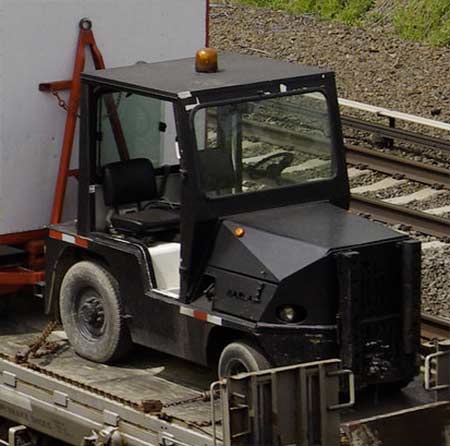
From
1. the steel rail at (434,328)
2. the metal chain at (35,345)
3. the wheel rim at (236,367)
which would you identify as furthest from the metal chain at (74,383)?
the steel rail at (434,328)

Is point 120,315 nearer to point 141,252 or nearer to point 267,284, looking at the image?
point 141,252

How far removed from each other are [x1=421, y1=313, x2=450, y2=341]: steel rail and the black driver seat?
96.4 inches

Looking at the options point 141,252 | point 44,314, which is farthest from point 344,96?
point 141,252

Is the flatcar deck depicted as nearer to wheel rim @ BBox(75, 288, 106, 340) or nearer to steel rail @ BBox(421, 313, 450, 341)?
wheel rim @ BBox(75, 288, 106, 340)

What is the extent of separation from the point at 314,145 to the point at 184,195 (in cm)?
100

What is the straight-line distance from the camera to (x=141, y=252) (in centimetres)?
935

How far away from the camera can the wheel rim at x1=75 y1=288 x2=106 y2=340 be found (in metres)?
9.77

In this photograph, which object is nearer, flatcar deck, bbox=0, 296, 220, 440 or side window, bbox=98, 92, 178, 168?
flatcar deck, bbox=0, 296, 220, 440

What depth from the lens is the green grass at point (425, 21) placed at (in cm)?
2102

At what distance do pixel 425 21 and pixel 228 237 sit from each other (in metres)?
13.1

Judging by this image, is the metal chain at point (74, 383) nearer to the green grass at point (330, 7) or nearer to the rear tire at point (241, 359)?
the rear tire at point (241, 359)

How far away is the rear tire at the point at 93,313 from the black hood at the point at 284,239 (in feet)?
2.89

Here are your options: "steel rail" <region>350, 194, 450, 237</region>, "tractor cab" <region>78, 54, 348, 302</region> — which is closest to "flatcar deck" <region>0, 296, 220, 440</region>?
"tractor cab" <region>78, 54, 348, 302</region>

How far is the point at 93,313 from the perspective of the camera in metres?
9.81
